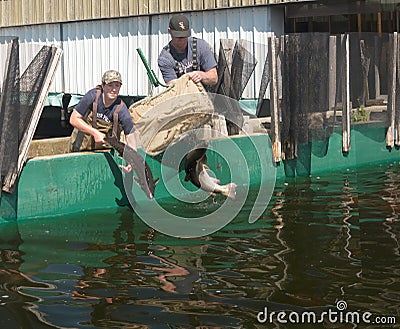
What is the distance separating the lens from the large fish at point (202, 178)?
36.9 ft

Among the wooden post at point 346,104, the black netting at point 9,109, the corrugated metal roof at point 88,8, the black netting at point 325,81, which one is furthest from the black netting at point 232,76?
the corrugated metal roof at point 88,8

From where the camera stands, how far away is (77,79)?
22.9 meters

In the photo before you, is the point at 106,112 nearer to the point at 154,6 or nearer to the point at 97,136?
the point at 97,136

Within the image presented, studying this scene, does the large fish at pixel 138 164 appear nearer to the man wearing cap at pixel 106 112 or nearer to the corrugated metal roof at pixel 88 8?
the man wearing cap at pixel 106 112

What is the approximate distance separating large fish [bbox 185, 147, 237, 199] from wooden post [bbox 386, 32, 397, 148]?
4.45 meters

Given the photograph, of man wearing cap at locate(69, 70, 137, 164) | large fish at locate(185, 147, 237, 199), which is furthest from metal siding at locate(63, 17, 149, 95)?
man wearing cap at locate(69, 70, 137, 164)

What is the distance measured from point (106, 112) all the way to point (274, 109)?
3372 mm

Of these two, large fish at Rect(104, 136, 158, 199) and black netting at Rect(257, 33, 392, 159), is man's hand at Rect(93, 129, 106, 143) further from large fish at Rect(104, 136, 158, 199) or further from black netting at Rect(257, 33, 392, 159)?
black netting at Rect(257, 33, 392, 159)

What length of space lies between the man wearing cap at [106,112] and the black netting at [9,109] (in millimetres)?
846

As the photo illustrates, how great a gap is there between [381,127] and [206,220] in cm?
590

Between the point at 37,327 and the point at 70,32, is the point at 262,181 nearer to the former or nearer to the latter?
the point at 37,327

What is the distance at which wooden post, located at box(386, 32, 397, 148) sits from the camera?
14.9m

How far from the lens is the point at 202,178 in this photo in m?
11.3

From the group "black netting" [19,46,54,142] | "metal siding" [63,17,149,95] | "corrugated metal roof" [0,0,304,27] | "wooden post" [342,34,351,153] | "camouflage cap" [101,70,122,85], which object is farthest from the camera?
"metal siding" [63,17,149,95]
